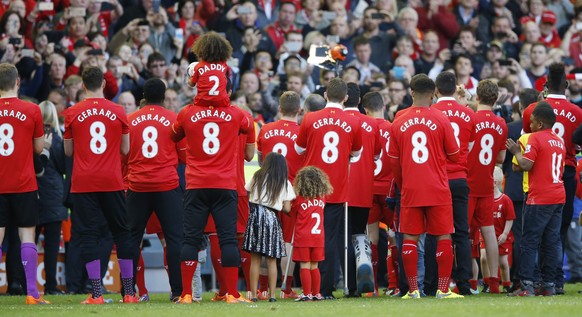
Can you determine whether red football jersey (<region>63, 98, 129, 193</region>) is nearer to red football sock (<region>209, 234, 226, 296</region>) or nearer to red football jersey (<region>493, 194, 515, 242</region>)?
red football sock (<region>209, 234, 226, 296</region>)

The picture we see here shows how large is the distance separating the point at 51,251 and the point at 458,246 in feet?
18.9

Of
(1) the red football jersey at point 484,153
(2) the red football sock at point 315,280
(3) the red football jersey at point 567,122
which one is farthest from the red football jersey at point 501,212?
(2) the red football sock at point 315,280

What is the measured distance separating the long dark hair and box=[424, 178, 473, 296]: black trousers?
1.90 metres

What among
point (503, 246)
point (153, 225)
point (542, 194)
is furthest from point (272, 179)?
point (503, 246)

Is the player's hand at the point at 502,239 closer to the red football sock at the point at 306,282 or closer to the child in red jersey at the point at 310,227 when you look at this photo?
the child in red jersey at the point at 310,227

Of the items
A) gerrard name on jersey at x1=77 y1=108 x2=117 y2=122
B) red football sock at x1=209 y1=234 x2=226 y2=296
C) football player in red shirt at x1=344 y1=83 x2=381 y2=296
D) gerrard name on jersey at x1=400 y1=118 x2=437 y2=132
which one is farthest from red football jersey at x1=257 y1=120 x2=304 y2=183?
gerrard name on jersey at x1=77 y1=108 x2=117 y2=122

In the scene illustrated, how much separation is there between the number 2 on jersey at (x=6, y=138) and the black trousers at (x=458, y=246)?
4.87 metres

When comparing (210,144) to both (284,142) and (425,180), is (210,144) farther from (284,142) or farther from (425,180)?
(425,180)

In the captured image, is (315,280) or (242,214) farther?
(242,214)

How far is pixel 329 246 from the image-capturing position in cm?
1463

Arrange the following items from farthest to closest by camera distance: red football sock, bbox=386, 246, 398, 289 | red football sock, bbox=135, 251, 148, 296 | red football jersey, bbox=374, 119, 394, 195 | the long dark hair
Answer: red football sock, bbox=386, 246, 398, 289 → red football jersey, bbox=374, 119, 394, 195 → red football sock, bbox=135, 251, 148, 296 → the long dark hair

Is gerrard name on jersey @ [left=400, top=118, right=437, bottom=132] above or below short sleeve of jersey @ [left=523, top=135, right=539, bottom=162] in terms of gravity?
above

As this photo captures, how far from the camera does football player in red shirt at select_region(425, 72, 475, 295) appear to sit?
47.8 ft

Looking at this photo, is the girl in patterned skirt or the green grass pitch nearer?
the green grass pitch
